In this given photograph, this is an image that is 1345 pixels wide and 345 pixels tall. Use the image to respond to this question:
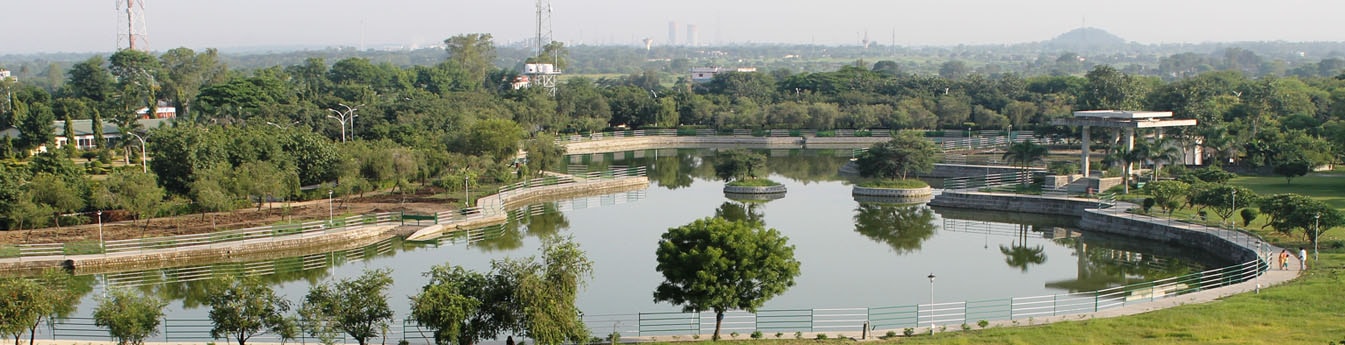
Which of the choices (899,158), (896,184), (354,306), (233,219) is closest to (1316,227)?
(896,184)

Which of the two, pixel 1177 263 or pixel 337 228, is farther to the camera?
pixel 337 228

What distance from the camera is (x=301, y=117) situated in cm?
5588

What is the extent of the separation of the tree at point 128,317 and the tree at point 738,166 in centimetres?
2652

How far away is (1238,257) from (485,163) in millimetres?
22874

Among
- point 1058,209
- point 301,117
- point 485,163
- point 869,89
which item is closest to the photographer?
point 1058,209

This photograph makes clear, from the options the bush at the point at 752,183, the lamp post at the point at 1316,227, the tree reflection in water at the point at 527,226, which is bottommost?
the tree reflection in water at the point at 527,226

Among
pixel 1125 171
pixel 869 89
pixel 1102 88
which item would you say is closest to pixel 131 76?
pixel 869 89

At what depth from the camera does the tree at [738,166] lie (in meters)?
43.0

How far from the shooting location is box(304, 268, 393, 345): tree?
18156mm

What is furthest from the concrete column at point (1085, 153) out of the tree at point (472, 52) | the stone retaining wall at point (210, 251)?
the tree at point (472, 52)

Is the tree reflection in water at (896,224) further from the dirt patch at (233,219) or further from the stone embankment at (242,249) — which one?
the dirt patch at (233,219)

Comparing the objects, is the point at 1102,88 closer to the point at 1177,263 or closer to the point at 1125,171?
the point at 1125,171

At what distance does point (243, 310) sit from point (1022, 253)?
20010 millimetres

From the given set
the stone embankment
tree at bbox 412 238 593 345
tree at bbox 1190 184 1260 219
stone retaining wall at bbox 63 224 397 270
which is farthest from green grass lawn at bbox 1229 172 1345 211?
stone retaining wall at bbox 63 224 397 270
